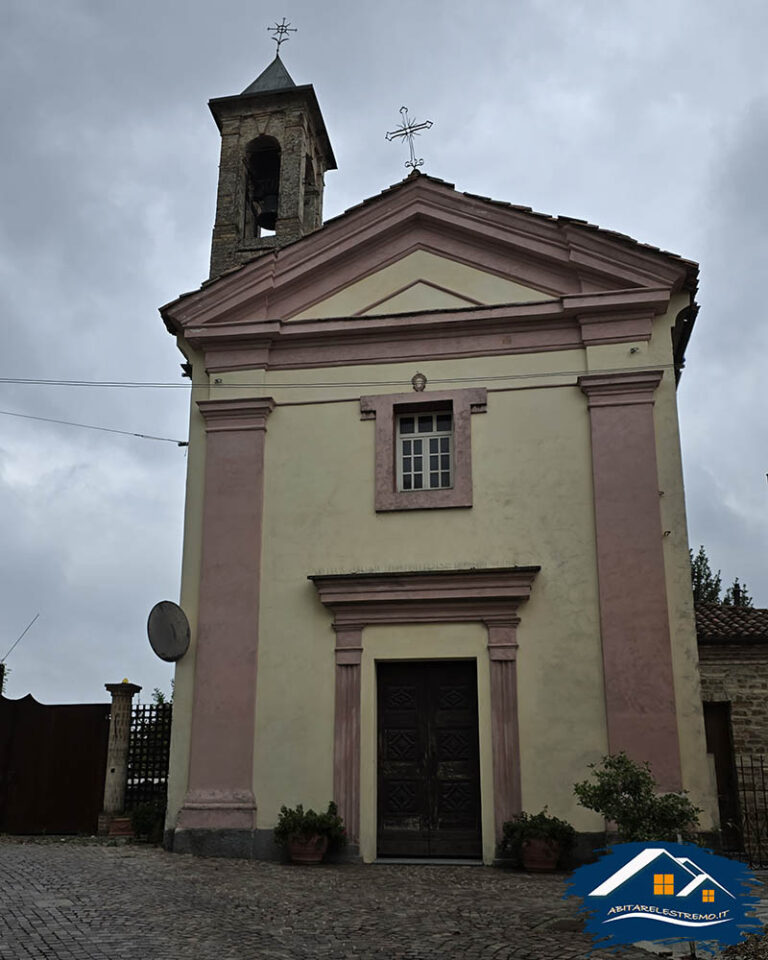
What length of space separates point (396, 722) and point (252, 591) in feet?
7.74

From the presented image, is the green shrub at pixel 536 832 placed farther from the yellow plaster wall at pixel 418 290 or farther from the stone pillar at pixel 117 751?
the yellow plaster wall at pixel 418 290

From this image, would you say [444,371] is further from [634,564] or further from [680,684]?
[680,684]

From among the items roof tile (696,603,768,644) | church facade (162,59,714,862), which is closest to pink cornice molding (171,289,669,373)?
church facade (162,59,714,862)

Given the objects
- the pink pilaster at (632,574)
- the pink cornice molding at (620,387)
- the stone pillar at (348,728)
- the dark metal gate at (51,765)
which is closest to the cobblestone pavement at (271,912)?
the stone pillar at (348,728)

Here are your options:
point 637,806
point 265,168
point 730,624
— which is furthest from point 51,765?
point 265,168

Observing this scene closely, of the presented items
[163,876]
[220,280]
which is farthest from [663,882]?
[220,280]

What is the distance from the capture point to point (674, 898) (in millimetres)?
5031

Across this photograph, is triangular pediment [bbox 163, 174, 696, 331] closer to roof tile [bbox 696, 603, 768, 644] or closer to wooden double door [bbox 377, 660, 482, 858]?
wooden double door [bbox 377, 660, 482, 858]

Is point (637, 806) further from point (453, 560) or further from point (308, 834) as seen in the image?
point (453, 560)

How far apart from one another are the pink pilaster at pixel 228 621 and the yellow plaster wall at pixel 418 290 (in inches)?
65.5

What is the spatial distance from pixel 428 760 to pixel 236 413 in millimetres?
5005

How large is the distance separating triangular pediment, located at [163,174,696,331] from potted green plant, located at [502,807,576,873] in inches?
247

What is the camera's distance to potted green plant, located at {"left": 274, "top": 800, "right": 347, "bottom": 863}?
10633 mm

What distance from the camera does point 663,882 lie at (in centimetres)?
507
